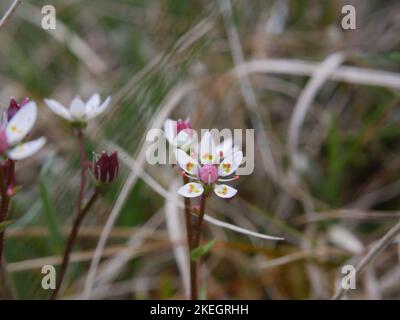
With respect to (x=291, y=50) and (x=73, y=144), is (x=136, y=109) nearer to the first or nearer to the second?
(x=73, y=144)

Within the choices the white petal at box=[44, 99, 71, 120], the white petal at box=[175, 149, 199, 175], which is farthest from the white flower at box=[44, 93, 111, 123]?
the white petal at box=[175, 149, 199, 175]

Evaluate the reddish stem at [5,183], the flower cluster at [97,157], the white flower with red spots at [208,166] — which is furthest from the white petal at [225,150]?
the reddish stem at [5,183]

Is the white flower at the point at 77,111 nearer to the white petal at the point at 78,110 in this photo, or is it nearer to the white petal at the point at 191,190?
the white petal at the point at 78,110

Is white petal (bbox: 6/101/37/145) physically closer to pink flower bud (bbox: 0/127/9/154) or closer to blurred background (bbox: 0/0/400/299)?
pink flower bud (bbox: 0/127/9/154)

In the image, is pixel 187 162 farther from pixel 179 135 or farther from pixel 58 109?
pixel 58 109

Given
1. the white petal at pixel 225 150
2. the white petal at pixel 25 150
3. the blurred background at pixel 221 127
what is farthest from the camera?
the blurred background at pixel 221 127

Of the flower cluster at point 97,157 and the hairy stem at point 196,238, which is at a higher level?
the flower cluster at point 97,157
